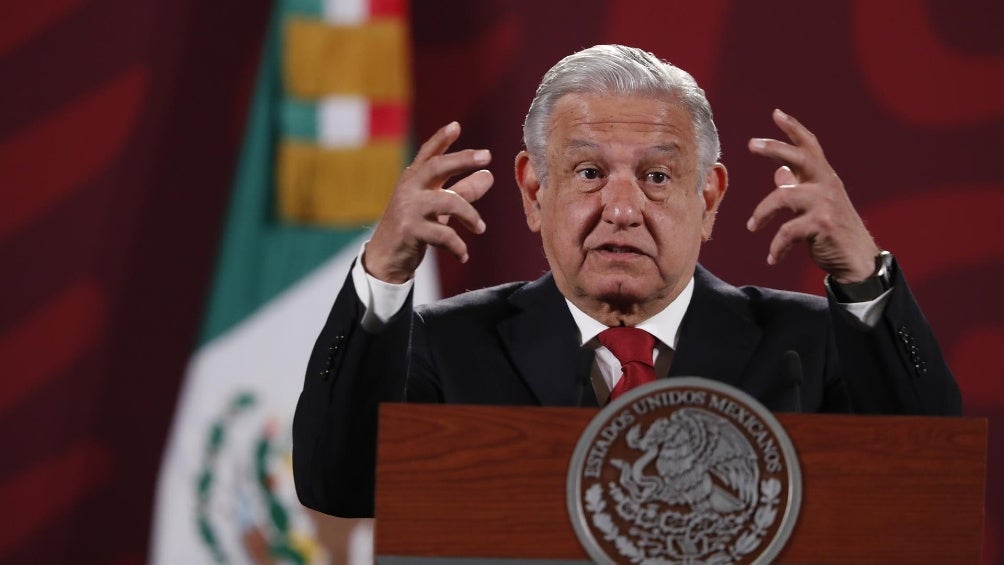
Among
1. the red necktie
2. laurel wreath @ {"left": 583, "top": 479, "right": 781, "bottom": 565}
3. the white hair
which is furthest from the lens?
the white hair

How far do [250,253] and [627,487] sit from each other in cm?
263

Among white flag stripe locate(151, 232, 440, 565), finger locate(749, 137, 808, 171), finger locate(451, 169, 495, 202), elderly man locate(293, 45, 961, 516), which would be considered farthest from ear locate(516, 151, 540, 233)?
white flag stripe locate(151, 232, 440, 565)

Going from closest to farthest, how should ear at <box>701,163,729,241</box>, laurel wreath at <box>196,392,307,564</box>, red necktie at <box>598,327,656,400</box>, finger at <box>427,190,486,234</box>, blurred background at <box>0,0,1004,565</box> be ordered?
finger at <box>427,190,486,234</box> < red necktie at <box>598,327,656,400</box> < ear at <box>701,163,729,241</box> < laurel wreath at <box>196,392,307,564</box> < blurred background at <box>0,0,1004,565</box>

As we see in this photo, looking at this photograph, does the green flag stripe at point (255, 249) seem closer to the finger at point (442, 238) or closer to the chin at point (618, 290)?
the chin at point (618, 290)

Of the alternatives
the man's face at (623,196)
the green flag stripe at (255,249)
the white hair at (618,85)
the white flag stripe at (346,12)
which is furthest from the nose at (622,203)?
the white flag stripe at (346,12)

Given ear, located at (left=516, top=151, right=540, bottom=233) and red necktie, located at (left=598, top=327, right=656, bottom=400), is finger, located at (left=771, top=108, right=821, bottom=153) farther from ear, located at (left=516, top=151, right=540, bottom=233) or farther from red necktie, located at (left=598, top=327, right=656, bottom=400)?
ear, located at (left=516, top=151, right=540, bottom=233)

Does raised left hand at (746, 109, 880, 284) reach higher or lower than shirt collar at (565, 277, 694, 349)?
higher

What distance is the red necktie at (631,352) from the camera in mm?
1741

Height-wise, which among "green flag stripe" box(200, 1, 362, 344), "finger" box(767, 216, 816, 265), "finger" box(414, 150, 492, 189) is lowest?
"green flag stripe" box(200, 1, 362, 344)

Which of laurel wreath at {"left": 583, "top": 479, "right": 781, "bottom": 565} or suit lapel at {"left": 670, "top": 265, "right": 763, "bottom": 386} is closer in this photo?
laurel wreath at {"left": 583, "top": 479, "right": 781, "bottom": 565}

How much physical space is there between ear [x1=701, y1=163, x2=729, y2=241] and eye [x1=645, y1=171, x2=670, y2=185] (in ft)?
0.44

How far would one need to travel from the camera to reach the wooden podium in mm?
1254

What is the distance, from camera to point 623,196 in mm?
1794

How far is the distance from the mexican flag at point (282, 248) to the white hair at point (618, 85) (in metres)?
1.73
